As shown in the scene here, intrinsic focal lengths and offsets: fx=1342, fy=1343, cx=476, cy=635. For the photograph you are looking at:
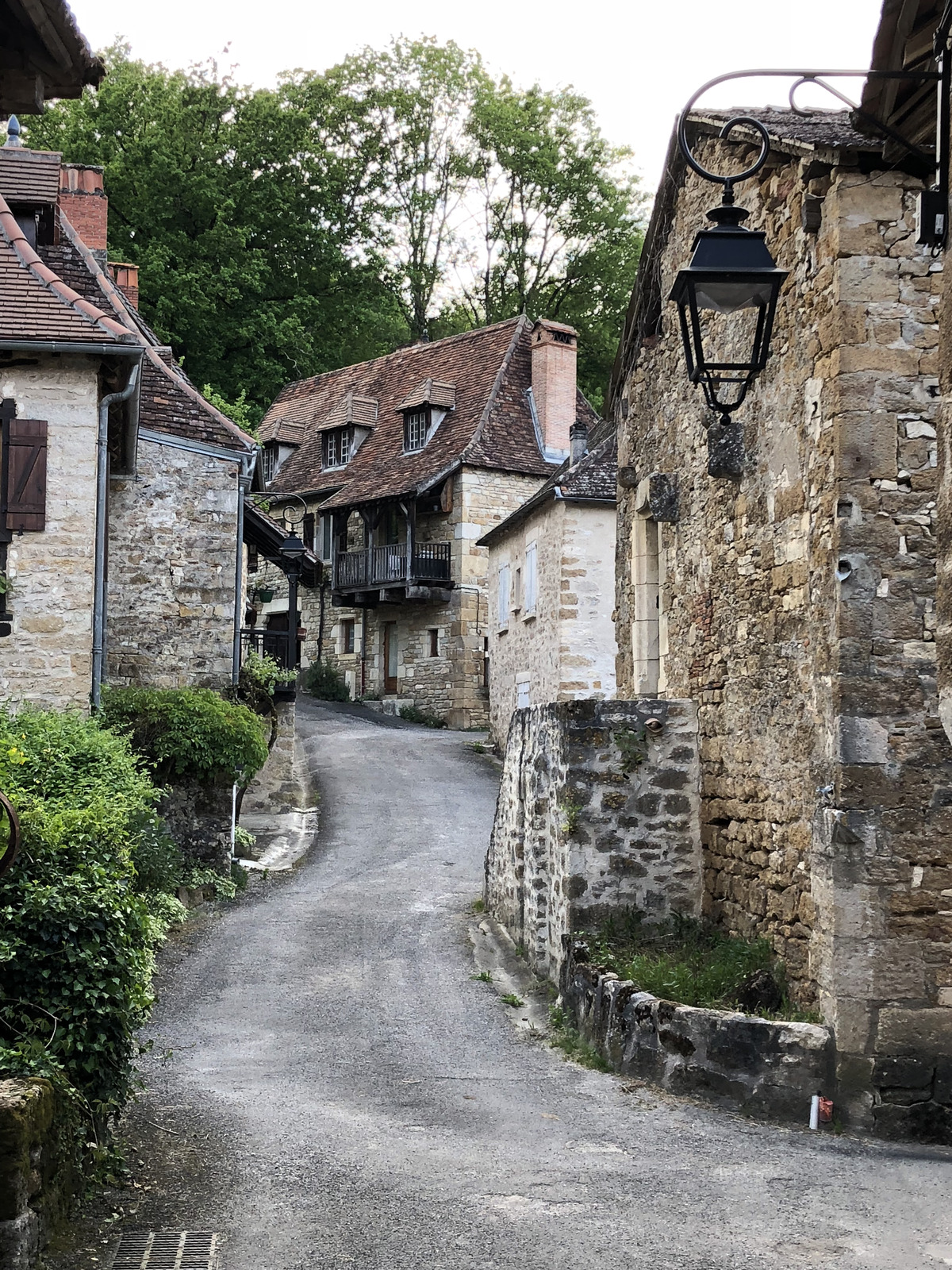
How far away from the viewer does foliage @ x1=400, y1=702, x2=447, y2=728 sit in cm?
3088

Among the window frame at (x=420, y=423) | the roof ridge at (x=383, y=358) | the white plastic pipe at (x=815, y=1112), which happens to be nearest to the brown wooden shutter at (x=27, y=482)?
the white plastic pipe at (x=815, y=1112)

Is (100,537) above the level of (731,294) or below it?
below

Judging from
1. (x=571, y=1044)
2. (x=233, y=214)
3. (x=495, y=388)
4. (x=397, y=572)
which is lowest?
(x=571, y=1044)

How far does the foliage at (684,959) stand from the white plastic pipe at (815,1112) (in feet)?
1.97

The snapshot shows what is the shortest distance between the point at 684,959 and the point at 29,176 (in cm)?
1152

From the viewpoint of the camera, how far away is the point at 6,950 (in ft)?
17.3

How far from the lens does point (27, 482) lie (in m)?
13.2

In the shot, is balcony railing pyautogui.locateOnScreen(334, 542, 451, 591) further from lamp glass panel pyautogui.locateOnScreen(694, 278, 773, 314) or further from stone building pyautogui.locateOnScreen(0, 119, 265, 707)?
lamp glass panel pyautogui.locateOnScreen(694, 278, 773, 314)

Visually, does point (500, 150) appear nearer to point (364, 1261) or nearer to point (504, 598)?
point (504, 598)

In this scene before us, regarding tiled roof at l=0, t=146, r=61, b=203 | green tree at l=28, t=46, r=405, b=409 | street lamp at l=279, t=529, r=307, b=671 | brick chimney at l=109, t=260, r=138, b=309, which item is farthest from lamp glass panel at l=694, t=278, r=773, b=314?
green tree at l=28, t=46, r=405, b=409

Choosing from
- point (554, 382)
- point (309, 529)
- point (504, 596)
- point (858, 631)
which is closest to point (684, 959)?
point (858, 631)

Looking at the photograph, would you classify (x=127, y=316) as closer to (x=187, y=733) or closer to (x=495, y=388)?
(x=187, y=733)

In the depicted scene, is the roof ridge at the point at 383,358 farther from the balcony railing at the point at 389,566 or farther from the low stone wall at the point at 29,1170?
the low stone wall at the point at 29,1170

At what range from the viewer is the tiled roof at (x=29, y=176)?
588 inches
